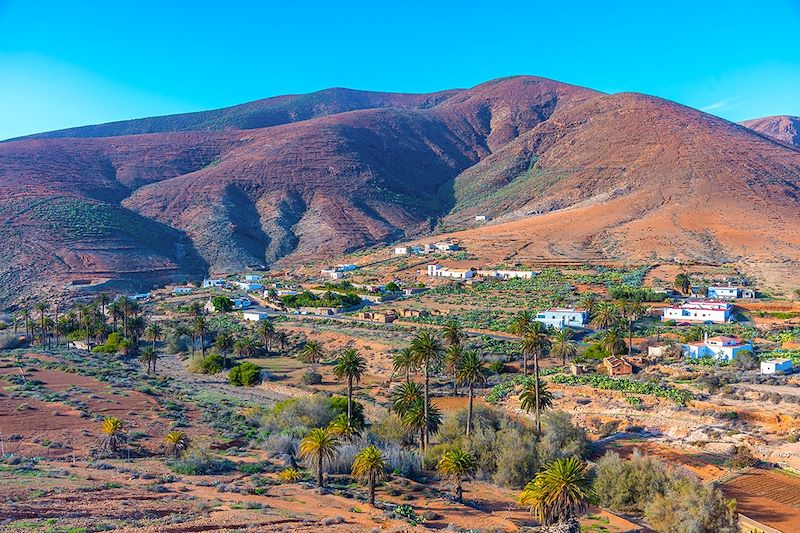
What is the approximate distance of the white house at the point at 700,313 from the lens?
55.0 metres

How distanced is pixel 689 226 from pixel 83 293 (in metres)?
92.7

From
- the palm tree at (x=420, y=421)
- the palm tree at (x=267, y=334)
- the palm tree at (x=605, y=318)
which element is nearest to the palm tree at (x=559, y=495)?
the palm tree at (x=420, y=421)

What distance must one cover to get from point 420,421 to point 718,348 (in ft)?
91.4

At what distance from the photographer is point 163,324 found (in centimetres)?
6506

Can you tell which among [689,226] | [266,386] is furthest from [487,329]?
[689,226]

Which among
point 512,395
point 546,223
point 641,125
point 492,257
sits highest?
point 641,125

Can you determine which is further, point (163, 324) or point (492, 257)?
point (492, 257)

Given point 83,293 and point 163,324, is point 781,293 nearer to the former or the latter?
point 163,324

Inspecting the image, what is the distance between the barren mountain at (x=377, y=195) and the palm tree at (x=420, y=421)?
6853cm

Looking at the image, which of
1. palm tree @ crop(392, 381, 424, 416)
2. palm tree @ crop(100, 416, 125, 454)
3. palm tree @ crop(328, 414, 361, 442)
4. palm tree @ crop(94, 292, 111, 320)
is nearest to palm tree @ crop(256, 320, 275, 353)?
palm tree @ crop(94, 292, 111, 320)

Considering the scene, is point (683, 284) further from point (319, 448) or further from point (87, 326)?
point (87, 326)

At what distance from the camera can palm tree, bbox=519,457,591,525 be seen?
16078 mm

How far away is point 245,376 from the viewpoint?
140 ft

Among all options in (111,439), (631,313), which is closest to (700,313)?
(631,313)
